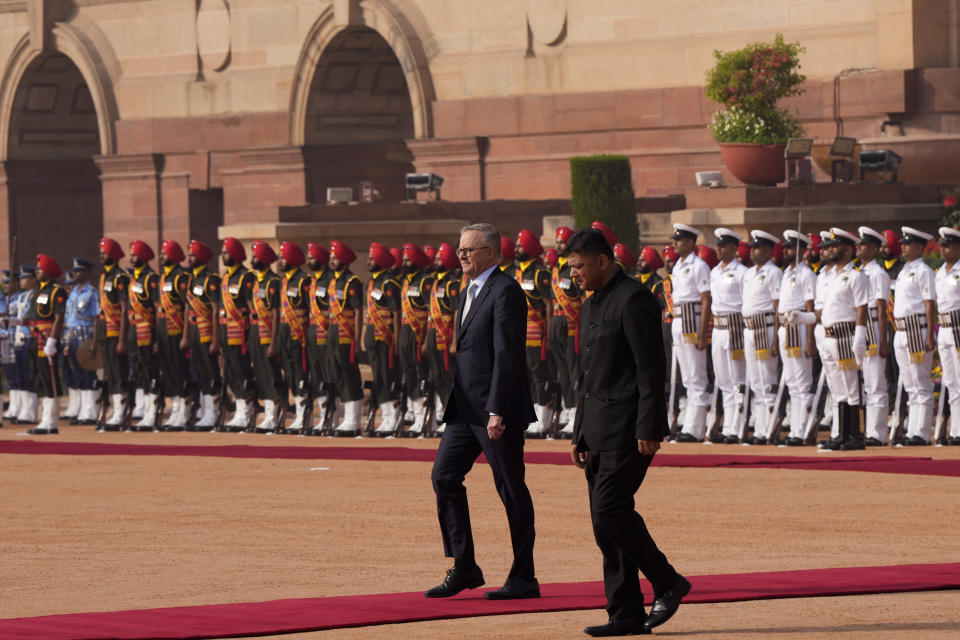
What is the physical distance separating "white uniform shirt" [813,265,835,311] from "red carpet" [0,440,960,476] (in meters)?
1.53

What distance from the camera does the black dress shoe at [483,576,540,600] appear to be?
9.80 m

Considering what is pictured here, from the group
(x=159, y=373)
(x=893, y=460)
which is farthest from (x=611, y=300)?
(x=159, y=373)

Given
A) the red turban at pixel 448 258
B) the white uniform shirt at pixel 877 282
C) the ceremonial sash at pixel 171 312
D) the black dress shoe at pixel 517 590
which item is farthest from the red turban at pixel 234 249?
the black dress shoe at pixel 517 590

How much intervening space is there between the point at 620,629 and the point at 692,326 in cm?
1130

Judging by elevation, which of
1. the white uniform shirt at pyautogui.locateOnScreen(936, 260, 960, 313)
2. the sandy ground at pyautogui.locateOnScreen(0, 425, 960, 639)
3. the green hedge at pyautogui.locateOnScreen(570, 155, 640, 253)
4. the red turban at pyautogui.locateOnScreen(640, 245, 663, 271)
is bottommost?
the sandy ground at pyautogui.locateOnScreen(0, 425, 960, 639)

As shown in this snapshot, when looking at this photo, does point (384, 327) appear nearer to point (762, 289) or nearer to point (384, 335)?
point (384, 335)

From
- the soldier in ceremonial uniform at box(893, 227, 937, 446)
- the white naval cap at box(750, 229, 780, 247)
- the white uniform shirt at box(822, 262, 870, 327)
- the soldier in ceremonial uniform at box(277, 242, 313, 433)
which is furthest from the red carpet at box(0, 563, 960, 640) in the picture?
the soldier in ceremonial uniform at box(277, 242, 313, 433)

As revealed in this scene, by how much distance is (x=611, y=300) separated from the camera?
9.27 metres

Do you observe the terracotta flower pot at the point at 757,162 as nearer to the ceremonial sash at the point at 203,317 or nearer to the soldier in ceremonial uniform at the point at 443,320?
the soldier in ceremonial uniform at the point at 443,320

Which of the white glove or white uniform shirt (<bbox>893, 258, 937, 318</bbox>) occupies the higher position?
white uniform shirt (<bbox>893, 258, 937, 318</bbox>)

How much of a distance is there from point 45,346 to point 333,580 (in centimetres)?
1286

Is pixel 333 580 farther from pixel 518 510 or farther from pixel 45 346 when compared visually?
pixel 45 346

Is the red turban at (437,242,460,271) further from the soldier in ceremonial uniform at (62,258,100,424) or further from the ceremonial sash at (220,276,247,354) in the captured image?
the soldier in ceremonial uniform at (62,258,100,424)

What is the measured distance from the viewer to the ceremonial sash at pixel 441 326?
69.1ft
